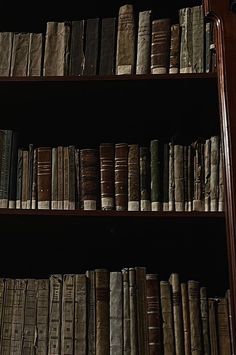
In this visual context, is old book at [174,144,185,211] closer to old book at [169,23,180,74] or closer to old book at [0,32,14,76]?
old book at [169,23,180,74]

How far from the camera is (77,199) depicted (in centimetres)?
137

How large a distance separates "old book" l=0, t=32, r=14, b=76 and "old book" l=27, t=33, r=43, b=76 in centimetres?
5

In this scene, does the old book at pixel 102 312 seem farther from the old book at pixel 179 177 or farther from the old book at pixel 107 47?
the old book at pixel 107 47

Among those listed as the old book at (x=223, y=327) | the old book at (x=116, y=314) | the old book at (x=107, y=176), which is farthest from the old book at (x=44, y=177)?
the old book at (x=223, y=327)

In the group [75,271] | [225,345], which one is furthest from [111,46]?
[225,345]

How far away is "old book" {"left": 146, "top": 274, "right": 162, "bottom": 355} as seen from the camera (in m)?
1.26

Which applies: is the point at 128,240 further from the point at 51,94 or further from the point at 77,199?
the point at 51,94

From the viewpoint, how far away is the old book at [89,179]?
1.36 m

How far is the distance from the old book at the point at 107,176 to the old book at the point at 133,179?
1.5 inches

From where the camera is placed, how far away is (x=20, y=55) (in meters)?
1.46

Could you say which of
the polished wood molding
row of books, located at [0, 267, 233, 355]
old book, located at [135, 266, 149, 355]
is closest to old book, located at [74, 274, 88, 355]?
row of books, located at [0, 267, 233, 355]

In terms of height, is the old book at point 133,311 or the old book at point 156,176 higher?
the old book at point 156,176

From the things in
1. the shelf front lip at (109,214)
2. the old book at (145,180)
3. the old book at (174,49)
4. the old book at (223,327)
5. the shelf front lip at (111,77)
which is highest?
the old book at (174,49)

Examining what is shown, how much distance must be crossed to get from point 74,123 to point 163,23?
1.24 feet
